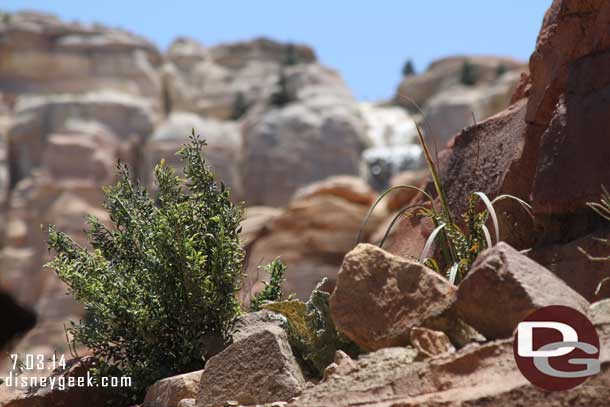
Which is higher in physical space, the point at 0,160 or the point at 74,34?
the point at 74,34

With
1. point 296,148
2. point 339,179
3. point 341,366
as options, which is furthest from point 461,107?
point 341,366

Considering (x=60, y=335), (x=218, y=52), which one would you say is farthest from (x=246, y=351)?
(x=218, y=52)

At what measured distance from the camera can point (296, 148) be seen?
97.7 feet

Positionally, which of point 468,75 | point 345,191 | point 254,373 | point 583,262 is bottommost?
point 254,373

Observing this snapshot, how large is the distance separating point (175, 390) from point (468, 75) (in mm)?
31226

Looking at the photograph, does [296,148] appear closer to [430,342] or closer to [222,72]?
[222,72]

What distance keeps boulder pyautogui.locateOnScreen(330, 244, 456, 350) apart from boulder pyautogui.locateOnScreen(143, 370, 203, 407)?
2.58 feet

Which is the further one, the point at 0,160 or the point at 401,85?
the point at 401,85

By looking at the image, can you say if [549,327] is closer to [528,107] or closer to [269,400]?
[269,400]

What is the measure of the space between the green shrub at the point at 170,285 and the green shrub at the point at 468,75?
2996cm

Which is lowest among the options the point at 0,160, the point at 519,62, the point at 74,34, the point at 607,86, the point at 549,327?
the point at 549,327

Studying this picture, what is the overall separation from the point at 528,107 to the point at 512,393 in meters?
2.46

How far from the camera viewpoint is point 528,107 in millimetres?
5094

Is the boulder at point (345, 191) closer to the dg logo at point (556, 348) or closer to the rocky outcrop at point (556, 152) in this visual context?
the rocky outcrop at point (556, 152)
